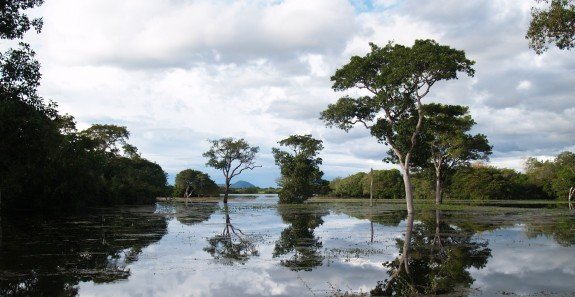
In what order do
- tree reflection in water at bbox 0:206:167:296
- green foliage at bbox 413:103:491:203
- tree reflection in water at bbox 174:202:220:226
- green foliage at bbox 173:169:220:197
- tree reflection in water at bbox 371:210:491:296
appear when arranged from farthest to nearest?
green foliage at bbox 173:169:220:197, green foliage at bbox 413:103:491:203, tree reflection in water at bbox 174:202:220:226, tree reflection in water at bbox 0:206:167:296, tree reflection in water at bbox 371:210:491:296

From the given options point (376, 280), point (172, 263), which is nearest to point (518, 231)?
point (376, 280)

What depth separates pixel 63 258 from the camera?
14.4m

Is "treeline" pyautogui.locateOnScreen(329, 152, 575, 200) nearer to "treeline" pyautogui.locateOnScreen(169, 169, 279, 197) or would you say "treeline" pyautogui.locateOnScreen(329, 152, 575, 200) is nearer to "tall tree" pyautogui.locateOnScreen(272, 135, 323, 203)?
"tall tree" pyautogui.locateOnScreen(272, 135, 323, 203)

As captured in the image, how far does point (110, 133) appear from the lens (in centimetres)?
7362

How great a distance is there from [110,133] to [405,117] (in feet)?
172

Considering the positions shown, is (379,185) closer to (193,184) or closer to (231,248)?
(193,184)

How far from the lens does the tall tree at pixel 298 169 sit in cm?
6241

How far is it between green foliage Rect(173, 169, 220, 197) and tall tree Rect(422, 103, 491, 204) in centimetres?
5773

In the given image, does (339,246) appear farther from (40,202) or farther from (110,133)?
(110,133)

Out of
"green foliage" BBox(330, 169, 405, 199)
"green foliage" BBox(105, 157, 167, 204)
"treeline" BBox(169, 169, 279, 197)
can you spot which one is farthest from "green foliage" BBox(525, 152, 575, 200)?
"green foliage" BBox(105, 157, 167, 204)

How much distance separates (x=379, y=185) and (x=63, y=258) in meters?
96.1

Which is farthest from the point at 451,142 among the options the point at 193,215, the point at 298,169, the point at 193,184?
the point at 193,184

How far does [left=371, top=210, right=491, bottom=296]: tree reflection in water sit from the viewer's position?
9945mm

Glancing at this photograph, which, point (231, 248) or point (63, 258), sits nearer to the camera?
point (63, 258)
